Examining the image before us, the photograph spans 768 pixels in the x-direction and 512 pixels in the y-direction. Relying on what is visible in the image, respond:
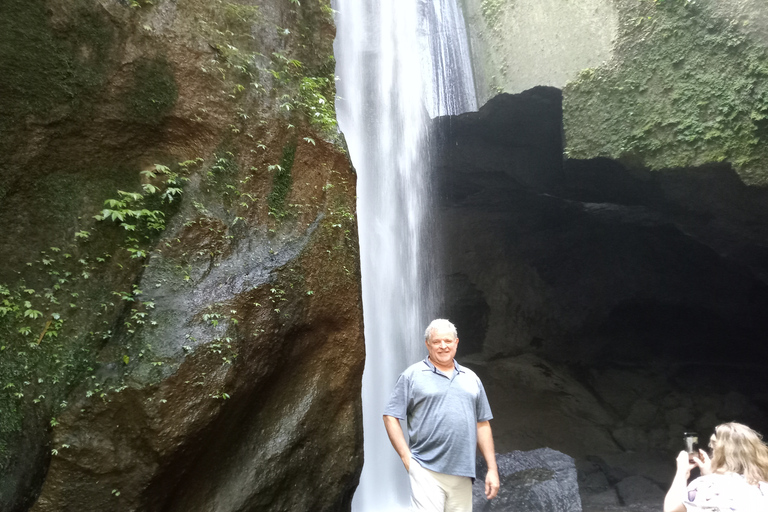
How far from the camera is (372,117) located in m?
9.70

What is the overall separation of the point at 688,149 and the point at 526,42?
136 inches

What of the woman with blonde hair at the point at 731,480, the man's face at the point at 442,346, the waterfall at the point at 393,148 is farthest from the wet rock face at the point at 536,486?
the woman with blonde hair at the point at 731,480

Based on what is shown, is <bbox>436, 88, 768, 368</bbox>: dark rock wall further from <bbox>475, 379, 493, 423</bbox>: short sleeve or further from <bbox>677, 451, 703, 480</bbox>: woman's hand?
<bbox>677, 451, 703, 480</bbox>: woman's hand

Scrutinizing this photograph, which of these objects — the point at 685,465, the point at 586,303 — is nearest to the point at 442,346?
the point at 685,465

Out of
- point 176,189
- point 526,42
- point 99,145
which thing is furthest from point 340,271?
point 526,42

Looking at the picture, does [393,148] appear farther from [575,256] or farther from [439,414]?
[439,414]

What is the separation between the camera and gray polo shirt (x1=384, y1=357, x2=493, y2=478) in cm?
296

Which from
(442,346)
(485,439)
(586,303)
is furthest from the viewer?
(586,303)

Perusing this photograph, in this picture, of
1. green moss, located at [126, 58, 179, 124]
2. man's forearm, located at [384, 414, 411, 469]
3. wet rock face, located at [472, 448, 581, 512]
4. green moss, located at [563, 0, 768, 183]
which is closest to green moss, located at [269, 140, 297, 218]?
green moss, located at [126, 58, 179, 124]

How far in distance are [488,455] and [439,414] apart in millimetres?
470

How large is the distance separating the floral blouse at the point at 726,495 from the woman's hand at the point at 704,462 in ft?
0.28

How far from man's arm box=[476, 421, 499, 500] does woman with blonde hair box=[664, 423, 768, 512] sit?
36.2 inches

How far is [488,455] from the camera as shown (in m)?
3.19

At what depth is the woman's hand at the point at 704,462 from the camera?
248 cm
